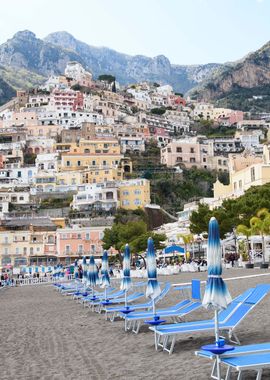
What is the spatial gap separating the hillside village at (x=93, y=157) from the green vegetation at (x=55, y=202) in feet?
0.51

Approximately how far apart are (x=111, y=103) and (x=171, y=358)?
140 m

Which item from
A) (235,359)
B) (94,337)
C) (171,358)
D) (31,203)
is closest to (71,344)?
(94,337)

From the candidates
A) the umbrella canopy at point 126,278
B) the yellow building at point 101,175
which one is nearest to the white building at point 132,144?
the yellow building at point 101,175

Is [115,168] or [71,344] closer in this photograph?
[71,344]

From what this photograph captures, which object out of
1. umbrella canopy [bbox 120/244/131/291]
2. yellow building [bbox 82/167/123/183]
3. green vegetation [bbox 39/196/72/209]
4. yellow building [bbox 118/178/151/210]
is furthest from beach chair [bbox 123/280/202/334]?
yellow building [bbox 82/167/123/183]

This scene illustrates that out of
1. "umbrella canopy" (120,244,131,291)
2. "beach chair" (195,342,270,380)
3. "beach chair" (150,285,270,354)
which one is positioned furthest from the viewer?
"umbrella canopy" (120,244,131,291)

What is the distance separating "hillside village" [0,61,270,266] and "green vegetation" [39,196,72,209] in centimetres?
15

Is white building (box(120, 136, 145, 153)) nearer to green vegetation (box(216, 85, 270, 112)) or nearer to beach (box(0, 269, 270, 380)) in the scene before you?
green vegetation (box(216, 85, 270, 112))

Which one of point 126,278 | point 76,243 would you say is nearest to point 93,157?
point 76,243

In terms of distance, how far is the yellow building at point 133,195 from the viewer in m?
87.1

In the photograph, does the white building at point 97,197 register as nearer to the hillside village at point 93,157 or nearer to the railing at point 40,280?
the hillside village at point 93,157

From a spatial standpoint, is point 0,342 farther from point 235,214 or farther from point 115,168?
point 115,168

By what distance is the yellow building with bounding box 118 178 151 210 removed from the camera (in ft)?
286

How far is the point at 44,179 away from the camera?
94.0 meters
